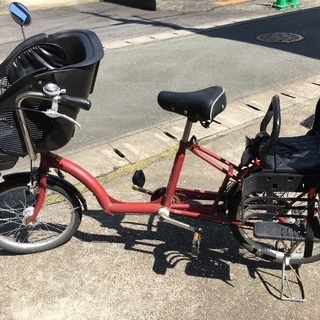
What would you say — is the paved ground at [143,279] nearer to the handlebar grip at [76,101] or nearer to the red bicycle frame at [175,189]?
the red bicycle frame at [175,189]

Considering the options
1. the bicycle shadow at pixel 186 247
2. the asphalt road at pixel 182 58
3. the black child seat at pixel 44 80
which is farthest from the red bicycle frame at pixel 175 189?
the asphalt road at pixel 182 58

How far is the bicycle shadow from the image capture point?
9.49 feet

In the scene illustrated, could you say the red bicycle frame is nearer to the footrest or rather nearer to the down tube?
the down tube

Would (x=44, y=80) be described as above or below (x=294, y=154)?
above

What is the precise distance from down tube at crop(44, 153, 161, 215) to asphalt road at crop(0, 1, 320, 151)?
188cm

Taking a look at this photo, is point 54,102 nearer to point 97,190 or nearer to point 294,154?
point 97,190

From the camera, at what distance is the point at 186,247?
312 cm

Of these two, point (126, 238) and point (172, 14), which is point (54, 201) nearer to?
point (126, 238)

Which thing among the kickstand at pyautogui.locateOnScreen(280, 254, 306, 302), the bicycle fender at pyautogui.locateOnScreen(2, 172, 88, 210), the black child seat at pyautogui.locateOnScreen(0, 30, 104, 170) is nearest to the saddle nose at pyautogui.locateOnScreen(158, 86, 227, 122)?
the black child seat at pyautogui.locateOnScreen(0, 30, 104, 170)

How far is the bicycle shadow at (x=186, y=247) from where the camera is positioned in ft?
9.49

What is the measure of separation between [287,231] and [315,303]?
56cm

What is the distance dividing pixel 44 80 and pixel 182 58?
5.81 meters

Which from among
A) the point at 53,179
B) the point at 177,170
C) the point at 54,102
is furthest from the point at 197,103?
the point at 53,179

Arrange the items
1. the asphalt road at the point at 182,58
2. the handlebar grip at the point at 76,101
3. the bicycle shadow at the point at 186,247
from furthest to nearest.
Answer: the asphalt road at the point at 182,58, the bicycle shadow at the point at 186,247, the handlebar grip at the point at 76,101
